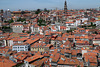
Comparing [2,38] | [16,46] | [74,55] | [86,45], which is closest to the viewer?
[74,55]

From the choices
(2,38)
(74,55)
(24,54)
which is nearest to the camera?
(74,55)

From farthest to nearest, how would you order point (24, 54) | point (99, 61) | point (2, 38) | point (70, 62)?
point (2, 38) < point (24, 54) < point (99, 61) < point (70, 62)

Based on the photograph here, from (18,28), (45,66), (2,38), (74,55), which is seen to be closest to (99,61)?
(74,55)

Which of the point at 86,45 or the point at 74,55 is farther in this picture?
the point at 86,45

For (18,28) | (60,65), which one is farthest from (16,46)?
(18,28)

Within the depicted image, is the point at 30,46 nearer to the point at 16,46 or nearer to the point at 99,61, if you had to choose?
the point at 16,46

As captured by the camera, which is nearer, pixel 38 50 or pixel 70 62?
pixel 70 62

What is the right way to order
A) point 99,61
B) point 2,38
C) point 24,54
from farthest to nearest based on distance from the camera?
point 2,38 → point 24,54 → point 99,61

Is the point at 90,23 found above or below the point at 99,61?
above

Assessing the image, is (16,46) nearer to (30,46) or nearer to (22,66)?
(30,46)
